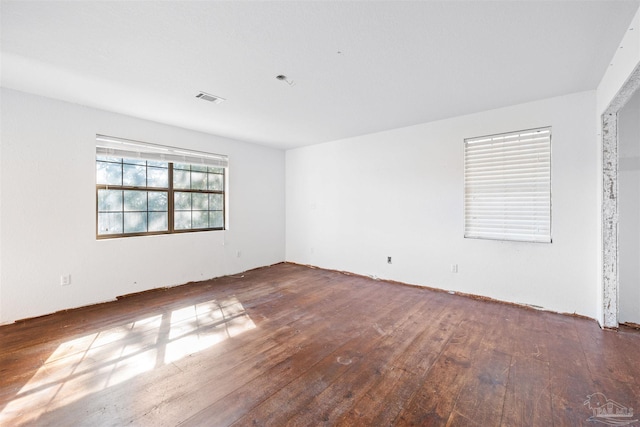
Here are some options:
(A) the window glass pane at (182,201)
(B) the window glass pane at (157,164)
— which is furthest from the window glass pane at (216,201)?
(B) the window glass pane at (157,164)

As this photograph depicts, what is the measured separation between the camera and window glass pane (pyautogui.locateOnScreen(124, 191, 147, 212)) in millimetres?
3922

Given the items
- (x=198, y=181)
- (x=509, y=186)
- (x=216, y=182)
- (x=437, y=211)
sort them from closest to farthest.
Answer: (x=509, y=186) < (x=437, y=211) < (x=198, y=181) < (x=216, y=182)

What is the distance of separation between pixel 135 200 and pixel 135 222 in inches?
12.6

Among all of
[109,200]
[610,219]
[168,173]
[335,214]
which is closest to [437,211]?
[610,219]

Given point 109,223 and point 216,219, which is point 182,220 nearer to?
point 216,219

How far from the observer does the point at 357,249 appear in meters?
5.03

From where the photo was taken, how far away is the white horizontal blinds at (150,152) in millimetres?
3627

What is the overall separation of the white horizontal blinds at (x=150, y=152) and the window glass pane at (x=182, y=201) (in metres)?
0.54

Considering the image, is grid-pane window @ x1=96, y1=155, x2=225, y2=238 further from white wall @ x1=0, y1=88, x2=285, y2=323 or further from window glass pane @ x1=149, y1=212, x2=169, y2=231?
white wall @ x1=0, y1=88, x2=285, y2=323

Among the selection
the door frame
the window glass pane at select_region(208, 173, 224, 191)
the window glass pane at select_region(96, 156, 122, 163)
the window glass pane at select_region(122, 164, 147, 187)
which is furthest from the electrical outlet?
the door frame

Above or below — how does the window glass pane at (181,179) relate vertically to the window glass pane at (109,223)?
above

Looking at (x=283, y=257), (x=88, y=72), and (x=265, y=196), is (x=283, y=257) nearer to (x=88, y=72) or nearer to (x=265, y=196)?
(x=265, y=196)

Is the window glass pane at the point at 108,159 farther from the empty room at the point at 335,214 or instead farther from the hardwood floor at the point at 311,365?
the hardwood floor at the point at 311,365

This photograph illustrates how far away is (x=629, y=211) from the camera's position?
292 cm
